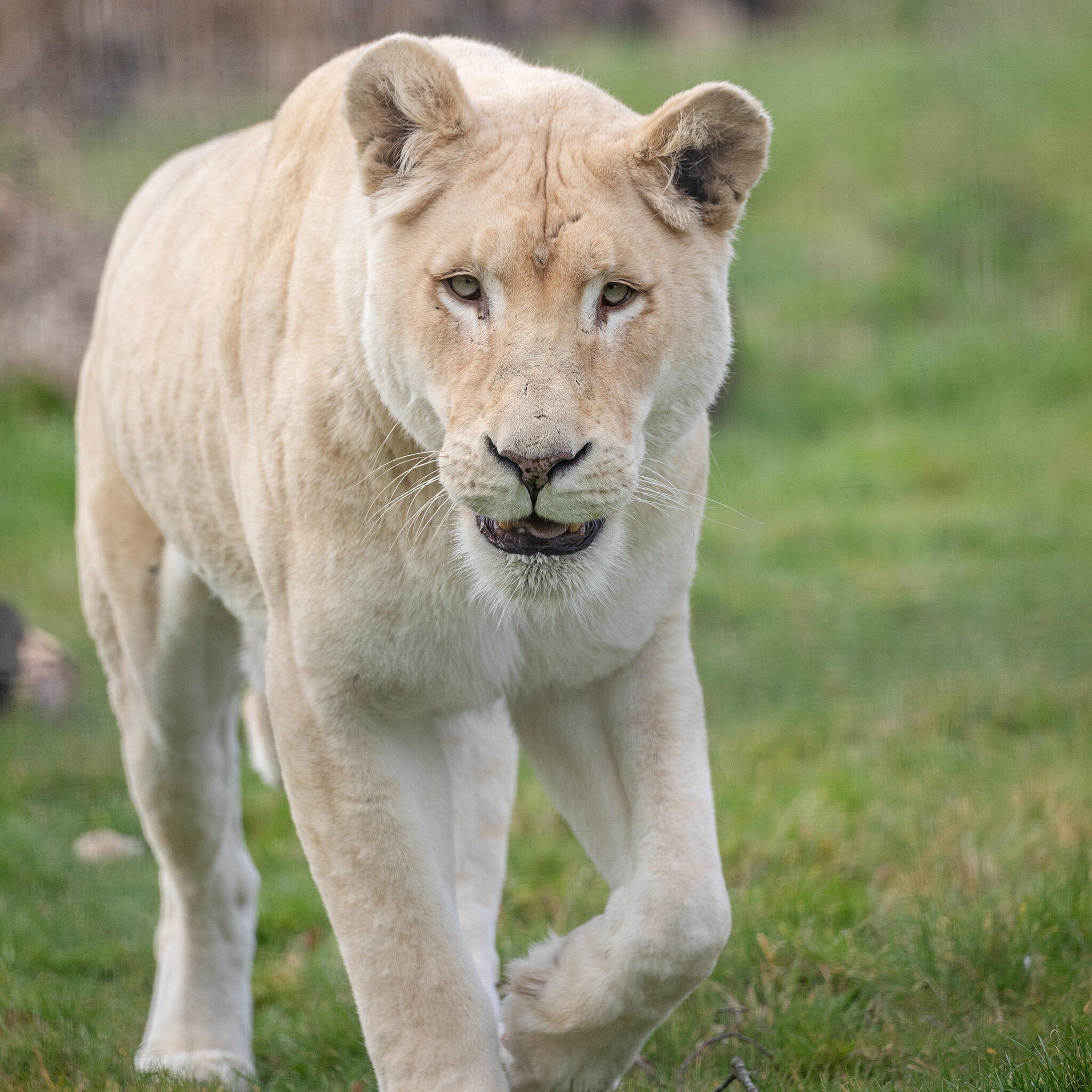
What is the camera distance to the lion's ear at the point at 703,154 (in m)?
2.80

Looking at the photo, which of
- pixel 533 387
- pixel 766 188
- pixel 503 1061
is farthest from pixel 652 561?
pixel 766 188

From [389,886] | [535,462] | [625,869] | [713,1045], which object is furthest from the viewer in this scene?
[713,1045]

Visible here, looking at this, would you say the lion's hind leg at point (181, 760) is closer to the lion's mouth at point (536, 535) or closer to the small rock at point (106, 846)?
the small rock at point (106, 846)

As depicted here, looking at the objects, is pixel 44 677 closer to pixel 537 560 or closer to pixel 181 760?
pixel 181 760

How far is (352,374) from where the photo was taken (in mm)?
2979

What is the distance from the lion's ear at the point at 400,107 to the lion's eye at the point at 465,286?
26 centimetres

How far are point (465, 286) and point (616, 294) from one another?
0.86 feet

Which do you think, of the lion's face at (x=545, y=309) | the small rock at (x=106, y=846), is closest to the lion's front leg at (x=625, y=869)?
the lion's face at (x=545, y=309)

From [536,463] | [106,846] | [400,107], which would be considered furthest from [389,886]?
[106,846]

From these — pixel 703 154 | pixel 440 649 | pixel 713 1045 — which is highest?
pixel 703 154

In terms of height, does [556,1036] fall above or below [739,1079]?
above

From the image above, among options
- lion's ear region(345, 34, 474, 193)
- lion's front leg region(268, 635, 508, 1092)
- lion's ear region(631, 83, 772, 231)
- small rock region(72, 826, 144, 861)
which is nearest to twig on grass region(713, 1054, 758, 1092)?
lion's front leg region(268, 635, 508, 1092)

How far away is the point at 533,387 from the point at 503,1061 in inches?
54.9

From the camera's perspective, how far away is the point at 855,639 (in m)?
6.85
